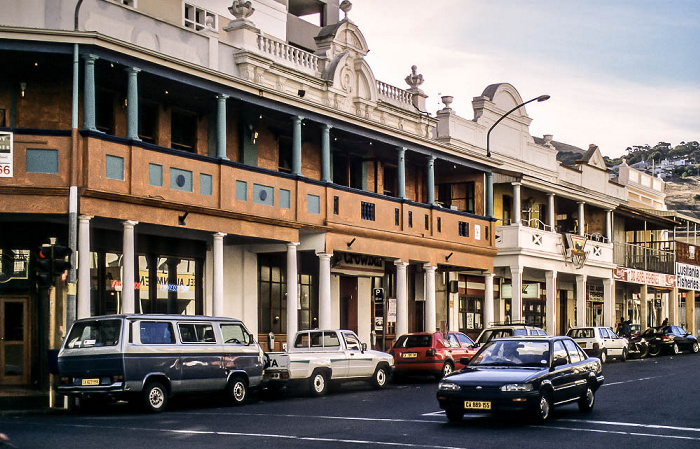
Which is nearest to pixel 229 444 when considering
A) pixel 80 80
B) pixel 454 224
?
pixel 80 80

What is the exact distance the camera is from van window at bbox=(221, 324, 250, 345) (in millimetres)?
20922

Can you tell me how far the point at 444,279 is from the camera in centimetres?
3928

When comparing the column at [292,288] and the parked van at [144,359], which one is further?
the column at [292,288]

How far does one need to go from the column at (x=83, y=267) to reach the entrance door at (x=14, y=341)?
2881 mm

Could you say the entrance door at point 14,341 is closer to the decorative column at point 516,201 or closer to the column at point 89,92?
the column at point 89,92

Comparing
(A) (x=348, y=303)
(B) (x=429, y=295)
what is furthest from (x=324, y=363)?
(B) (x=429, y=295)

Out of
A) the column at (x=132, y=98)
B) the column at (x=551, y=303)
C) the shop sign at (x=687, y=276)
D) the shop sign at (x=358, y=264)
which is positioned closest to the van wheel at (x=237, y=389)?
the column at (x=132, y=98)

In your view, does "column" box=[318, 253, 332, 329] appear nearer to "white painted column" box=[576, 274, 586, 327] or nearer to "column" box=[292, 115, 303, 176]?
"column" box=[292, 115, 303, 176]

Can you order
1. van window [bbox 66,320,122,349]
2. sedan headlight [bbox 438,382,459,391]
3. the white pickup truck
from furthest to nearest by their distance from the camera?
the white pickup truck, van window [bbox 66,320,122,349], sedan headlight [bbox 438,382,459,391]

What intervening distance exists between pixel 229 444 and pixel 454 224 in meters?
22.6

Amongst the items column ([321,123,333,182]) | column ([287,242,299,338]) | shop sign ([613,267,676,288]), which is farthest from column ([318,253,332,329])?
shop sign ([613,267,676,288])

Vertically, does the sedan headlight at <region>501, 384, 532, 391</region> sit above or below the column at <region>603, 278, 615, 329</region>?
below

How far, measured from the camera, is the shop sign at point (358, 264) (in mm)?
32062

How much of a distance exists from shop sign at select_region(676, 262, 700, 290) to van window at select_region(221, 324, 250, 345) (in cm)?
4134
